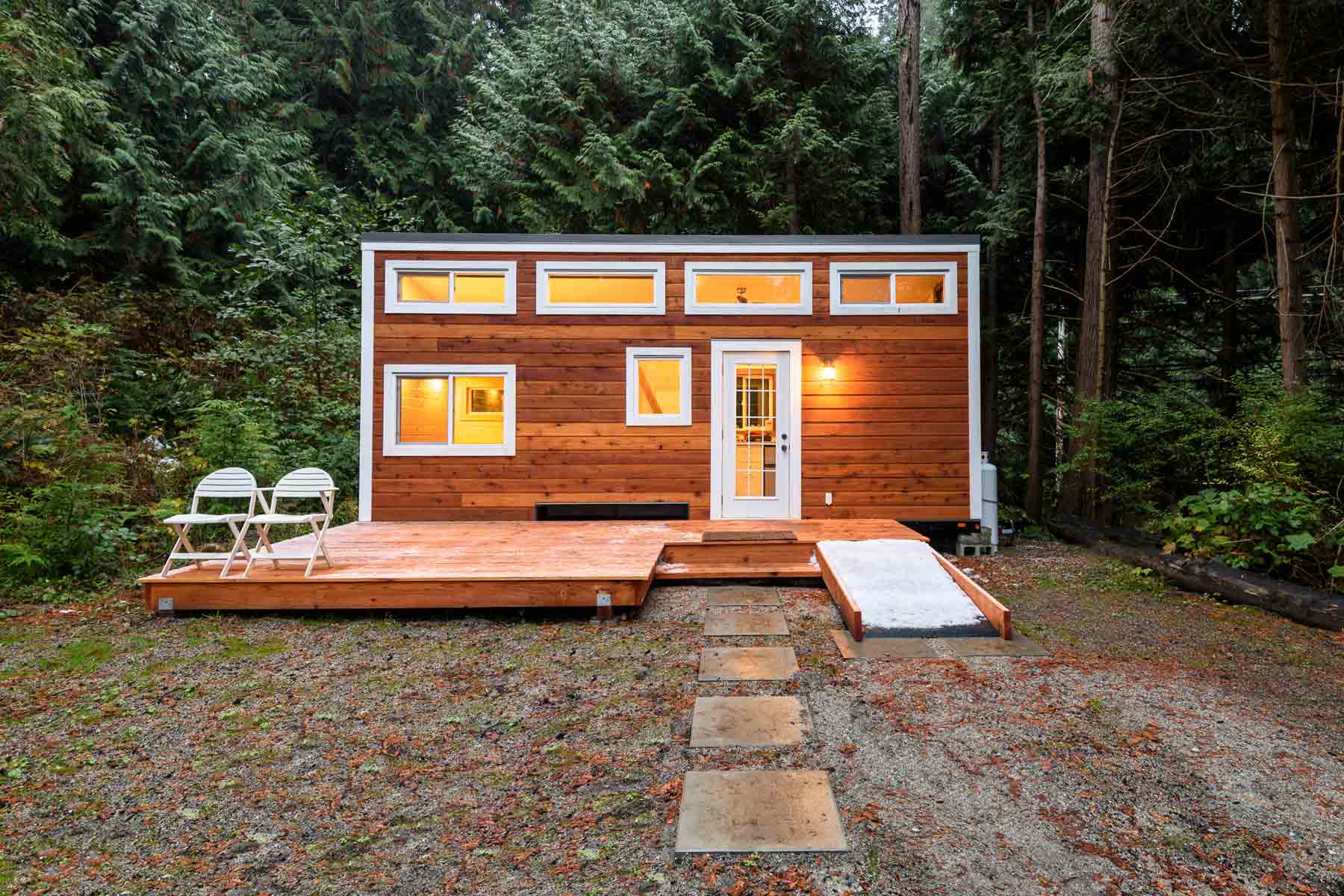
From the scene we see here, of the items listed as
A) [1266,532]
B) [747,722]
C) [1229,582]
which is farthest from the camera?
[1266,532]

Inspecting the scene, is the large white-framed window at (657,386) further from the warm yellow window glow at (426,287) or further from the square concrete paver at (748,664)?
the square concrete paver at (748,664)

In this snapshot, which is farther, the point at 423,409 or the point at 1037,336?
the point at 1037,336

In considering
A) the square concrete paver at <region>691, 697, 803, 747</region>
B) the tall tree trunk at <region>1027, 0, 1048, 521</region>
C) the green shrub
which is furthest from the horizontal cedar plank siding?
the square concrete paver at <region>691, 697, 803, 747</region>

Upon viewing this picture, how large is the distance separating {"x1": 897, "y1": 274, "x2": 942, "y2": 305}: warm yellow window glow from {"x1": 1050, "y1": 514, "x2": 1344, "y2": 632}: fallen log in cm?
318

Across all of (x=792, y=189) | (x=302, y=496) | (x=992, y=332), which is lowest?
(x=302, y=496)

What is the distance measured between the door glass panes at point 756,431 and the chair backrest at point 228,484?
15.1 feet

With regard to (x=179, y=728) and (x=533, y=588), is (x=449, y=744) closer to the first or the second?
(x=179, y=728)

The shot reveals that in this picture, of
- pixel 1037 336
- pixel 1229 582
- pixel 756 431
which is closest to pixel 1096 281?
pixel 1037 336

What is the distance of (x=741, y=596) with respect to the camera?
4820 mm

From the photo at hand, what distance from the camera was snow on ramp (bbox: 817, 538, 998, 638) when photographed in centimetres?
390

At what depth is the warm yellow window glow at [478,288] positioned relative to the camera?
7.13m

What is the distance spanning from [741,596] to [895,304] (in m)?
4.11

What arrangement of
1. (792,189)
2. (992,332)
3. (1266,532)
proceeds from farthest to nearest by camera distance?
1. (792,189)
2. (992,332)
3. (1266,532)

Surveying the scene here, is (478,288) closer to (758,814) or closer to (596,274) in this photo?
(596,274)
